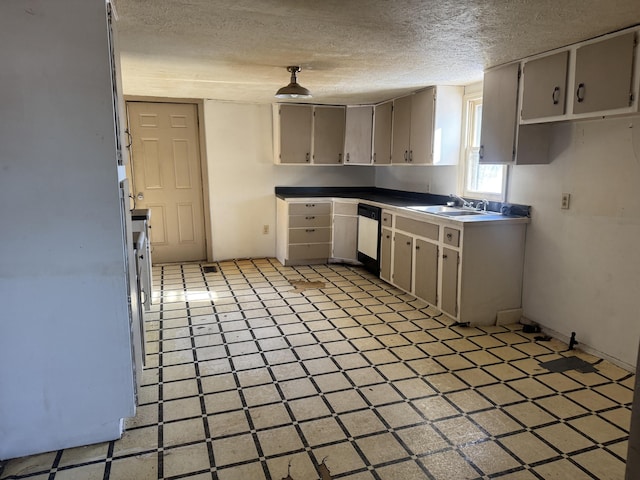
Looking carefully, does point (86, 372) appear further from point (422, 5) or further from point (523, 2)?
point (523, 2)

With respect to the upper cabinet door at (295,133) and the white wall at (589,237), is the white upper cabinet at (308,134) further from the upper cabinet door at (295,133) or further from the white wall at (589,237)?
the white wall at (589,237)

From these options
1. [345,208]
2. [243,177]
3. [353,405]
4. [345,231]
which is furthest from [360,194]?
[353,405]

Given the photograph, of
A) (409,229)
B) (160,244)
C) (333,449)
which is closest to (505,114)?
(409,229)

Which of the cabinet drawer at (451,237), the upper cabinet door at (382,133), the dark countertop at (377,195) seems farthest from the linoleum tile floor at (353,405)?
the upper cabinet door at (382,133)

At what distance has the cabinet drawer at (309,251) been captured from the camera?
5594 millimetres

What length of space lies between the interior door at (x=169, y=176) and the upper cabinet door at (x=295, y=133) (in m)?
1.08

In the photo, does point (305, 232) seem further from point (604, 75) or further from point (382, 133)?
point (604, 75)

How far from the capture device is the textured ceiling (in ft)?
7.04

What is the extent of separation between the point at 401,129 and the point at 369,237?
4.14 feet

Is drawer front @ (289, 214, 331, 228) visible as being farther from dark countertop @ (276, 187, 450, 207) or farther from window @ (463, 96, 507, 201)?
window @ (463, 96, 507, 201)

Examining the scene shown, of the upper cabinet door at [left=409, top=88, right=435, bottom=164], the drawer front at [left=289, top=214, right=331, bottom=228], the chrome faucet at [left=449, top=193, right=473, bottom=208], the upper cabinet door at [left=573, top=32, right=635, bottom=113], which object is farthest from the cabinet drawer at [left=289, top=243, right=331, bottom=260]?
the upper cabinet door at [left=573, top=32, right=635, bottom=113]

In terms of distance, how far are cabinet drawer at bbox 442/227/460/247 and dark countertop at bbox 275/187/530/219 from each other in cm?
57

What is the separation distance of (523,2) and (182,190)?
14.7 ft

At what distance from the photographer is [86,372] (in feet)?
6.63
